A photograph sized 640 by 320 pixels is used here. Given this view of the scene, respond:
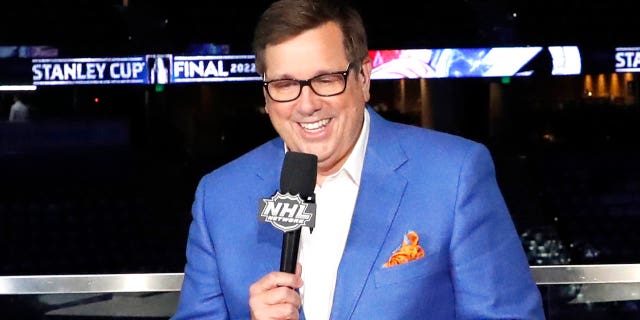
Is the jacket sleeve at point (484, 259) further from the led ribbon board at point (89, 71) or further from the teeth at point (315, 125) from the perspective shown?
the led ribbon board at point (89, 71)

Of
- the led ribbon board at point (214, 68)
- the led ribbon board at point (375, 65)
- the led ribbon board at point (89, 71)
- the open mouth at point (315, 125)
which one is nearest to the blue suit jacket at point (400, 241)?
the open mouth at point (315, 125)

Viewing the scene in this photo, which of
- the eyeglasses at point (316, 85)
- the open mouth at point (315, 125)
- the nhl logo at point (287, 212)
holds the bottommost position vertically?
the nhl logo at point (287, 212)

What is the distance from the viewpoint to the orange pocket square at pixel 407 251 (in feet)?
4.79

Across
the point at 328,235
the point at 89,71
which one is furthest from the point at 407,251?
the point at 89,71

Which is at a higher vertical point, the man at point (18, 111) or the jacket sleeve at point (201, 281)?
the man at point (18, 111)

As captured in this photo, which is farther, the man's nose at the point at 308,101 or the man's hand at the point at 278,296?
the man's nose at the point at 308,101

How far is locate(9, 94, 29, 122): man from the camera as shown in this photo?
46.2 feet

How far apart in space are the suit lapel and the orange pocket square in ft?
0.09

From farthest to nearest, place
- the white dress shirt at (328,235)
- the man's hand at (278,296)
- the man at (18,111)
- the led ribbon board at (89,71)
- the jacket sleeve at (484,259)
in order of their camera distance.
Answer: the man at (18,111) → the led ribbon board at (89,71) → the white dress shirt at (328,235) → the jacket sleeve at (484,259) → the man's hand at (278,296)

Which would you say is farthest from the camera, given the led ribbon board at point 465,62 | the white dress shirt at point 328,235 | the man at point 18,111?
Result: the man at point 18,111

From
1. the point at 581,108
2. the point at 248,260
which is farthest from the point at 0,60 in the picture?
the point at 248,260

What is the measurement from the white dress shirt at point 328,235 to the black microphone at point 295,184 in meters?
0.19

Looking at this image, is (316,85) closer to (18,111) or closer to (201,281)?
(201,281)

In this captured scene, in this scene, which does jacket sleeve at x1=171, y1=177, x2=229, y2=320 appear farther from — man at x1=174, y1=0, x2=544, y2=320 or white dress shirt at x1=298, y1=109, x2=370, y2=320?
white dress shirt at x1=298, y1=109, x2=370, y2=320
